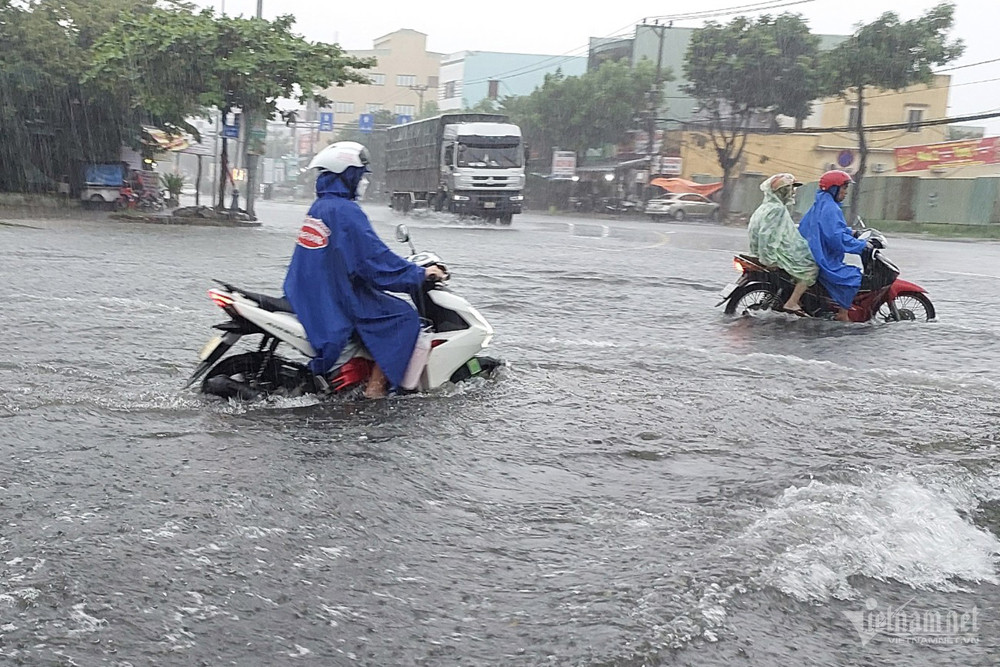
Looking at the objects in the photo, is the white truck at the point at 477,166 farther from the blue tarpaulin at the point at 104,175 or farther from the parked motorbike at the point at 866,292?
the parked motorbike at the point at 866,292

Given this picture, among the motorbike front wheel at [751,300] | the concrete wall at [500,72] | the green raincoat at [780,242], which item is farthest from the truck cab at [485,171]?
the concrete wall at [500,72]

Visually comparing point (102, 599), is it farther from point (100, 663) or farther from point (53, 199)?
point (53, 199)

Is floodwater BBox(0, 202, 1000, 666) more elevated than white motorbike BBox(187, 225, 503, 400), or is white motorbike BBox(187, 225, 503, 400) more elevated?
white motorbike BBox(187, 225, 503, 400)

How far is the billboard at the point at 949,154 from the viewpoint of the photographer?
37.2 metres

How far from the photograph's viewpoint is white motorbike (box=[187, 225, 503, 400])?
Result: 17.9 feet

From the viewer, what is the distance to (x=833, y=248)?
941 centimetres

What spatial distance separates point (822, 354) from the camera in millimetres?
8156

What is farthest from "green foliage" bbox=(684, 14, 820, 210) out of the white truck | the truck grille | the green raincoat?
the green raincoat

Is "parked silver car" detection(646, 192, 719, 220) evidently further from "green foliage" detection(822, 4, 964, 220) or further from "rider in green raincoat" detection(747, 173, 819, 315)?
"rider in green raincoat" detection(747, 173, 819, 315)

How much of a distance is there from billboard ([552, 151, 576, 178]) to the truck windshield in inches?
751

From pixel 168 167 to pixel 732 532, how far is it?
9637 cm

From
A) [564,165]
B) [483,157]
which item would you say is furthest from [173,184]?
[564,165]

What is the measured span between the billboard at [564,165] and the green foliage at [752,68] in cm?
885

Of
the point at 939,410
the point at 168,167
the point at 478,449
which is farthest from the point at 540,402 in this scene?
the point at 168,167
